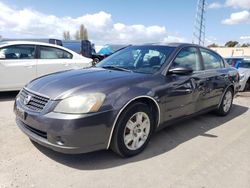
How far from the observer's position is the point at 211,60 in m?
5.18

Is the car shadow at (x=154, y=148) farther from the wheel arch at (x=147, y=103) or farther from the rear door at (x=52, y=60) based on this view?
the rear door at (x=52, y=60)

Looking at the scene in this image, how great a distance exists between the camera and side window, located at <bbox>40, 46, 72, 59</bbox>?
6.91m

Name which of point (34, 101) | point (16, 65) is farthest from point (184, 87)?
point (16, 65)

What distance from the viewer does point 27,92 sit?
3.36 meters

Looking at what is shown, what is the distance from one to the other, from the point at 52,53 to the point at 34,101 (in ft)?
14.1

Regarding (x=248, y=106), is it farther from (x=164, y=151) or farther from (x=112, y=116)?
(x=112, y=116)

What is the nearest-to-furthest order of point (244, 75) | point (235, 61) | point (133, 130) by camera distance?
point (133, 130), point (244, 75), point (235, 61)

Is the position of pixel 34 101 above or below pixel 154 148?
above

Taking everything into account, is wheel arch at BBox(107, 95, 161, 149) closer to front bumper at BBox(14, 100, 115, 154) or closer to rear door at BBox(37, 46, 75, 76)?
front bumper at BBox(14, 100, 115, 154)

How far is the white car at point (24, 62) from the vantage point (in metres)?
6.32

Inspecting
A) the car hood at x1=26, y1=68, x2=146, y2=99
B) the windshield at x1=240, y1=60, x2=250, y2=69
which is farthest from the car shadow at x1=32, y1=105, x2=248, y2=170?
the windshield at x1=240, y1=60, x2=250, y2=69

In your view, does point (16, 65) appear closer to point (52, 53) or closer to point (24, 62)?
point (24, 62)

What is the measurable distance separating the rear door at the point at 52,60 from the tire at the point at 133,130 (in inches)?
168

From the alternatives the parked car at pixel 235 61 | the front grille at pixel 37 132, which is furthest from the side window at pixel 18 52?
the parked car at pixel 235 61
